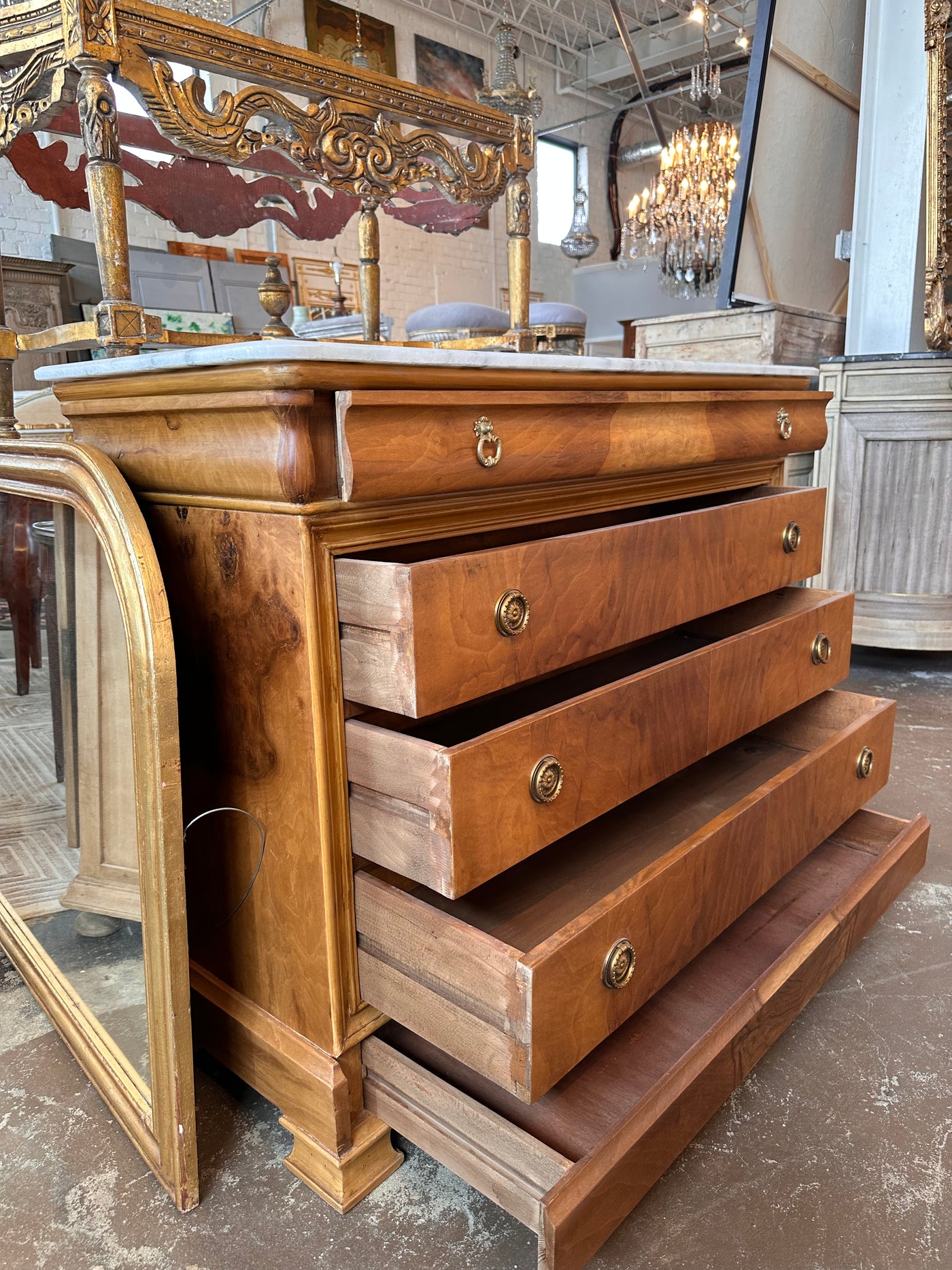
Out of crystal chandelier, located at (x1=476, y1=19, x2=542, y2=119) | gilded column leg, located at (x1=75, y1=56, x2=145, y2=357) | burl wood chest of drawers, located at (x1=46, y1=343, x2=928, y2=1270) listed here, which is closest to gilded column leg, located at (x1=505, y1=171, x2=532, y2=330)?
crystal chandelier, located at (x1=476, y1=19, x2=542, y2=119)

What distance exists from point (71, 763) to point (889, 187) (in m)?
3.26

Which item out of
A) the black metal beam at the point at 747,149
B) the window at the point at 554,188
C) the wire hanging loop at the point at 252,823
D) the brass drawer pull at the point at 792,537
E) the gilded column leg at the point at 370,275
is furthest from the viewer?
the window at the point at 554,188

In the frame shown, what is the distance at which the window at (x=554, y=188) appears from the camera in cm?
949

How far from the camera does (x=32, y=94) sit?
106cm

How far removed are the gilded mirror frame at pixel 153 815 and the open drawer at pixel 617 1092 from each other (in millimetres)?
194

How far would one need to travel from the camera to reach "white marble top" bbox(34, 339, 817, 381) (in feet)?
2.24

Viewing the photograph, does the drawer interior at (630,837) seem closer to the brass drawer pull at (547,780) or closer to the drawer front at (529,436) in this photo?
the brass drawer pull at (547,780)

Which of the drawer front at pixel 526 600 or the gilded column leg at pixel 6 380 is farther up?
the gilded column leg at pixel 6 380

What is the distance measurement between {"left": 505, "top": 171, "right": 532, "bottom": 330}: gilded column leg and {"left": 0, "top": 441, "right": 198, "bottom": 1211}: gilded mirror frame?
2.92 ft

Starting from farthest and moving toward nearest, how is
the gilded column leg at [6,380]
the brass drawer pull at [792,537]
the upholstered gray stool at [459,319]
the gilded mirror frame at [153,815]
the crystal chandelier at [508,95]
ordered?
the upholstered gray stool at [459,319] < the crystal chandelier at [508,95] < the brass drawer pull at [792,537] < the gilded column leg at [6,380] < the gilded mirror frame at [153,815]

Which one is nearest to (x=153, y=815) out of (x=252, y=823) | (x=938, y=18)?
(x=252, y=823)

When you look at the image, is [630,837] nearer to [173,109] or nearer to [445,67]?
[173,109]

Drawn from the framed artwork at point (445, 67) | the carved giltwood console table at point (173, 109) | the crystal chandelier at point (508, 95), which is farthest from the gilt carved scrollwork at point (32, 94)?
the framed artwork at point (445, 67)

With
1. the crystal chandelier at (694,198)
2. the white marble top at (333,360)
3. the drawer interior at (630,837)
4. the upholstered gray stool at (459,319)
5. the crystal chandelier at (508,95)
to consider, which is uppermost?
the crystal chandelier at (694,198)
